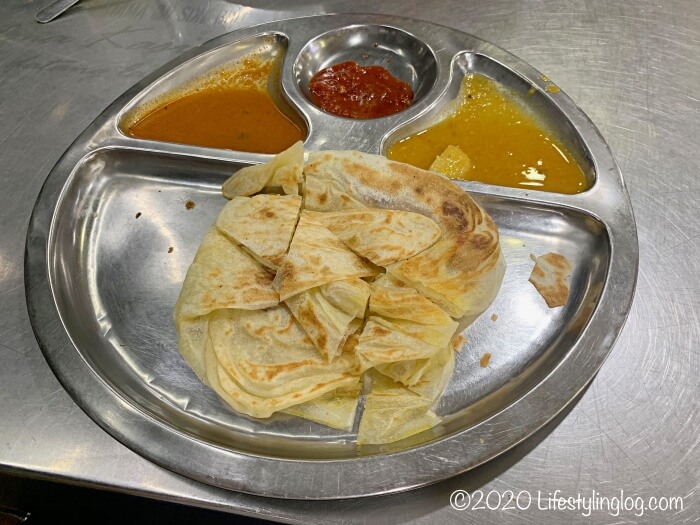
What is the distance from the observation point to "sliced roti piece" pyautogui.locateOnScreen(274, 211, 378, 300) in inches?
84.6

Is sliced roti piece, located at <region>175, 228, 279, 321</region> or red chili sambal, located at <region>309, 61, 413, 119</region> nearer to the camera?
sliced roti piece, located at <region>175, 228, 279, 321</region>

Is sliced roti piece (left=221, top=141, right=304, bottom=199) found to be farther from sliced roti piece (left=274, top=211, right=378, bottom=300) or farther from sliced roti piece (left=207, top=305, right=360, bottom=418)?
sliced roti piece (left=207, top=305, right=360, bottom=418)

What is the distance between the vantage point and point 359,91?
3.10 metres

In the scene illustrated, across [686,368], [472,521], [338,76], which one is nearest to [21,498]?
[472,521]

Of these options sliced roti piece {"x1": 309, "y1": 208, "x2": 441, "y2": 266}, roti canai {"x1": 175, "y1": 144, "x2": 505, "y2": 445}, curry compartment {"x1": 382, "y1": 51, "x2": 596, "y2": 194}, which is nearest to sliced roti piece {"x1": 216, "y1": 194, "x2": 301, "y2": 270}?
roti canai {"x1": 175, "y1": 144, "x2": 505, "y2": 445}

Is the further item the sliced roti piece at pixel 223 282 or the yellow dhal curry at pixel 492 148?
the yellow dhal curry at pixel 492 148

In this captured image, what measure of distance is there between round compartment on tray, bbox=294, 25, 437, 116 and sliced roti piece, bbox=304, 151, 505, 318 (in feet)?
2.86

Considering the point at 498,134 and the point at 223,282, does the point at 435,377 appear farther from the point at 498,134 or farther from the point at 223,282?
the point at 498,134

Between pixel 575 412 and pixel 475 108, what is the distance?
1641 millimetres

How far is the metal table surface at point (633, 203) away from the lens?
77.8 inches

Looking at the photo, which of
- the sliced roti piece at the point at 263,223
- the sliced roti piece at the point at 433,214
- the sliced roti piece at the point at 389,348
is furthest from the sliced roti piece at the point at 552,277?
the sliced roti piece at the point at 263,223

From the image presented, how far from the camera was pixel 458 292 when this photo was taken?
2.22 meters

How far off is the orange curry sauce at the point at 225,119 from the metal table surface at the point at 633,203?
1.21ft

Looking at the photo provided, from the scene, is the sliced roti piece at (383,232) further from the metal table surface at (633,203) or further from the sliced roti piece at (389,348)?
the metal table surface at (633,203)
